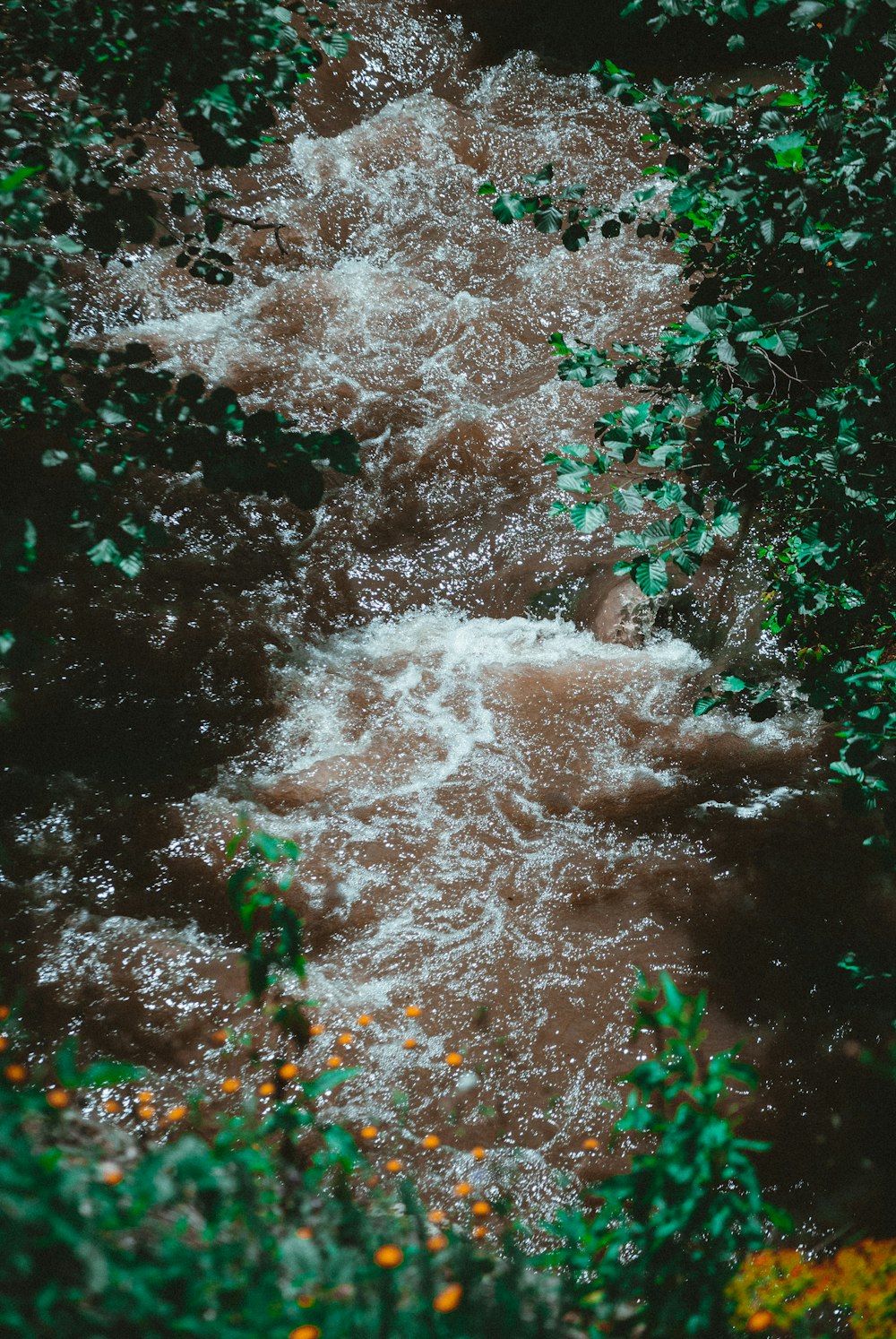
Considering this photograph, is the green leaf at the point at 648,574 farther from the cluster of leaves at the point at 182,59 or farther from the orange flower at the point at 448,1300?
the orange flower at the point at 448,1300

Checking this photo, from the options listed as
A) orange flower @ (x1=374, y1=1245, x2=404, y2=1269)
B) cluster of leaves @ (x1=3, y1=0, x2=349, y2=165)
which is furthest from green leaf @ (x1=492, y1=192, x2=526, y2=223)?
orange flower @ (x1=374, y1=1245, x2=404, y2=1269)

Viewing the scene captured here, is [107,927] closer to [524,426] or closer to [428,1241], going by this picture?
[428,1241]

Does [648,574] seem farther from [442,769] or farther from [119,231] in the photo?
[442,769]

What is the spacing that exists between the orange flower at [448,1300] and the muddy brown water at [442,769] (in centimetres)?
111

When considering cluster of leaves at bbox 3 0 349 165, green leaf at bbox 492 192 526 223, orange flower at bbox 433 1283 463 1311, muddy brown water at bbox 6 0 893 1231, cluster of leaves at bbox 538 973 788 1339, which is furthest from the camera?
muddy brown water at bbox 6 0 893 1231

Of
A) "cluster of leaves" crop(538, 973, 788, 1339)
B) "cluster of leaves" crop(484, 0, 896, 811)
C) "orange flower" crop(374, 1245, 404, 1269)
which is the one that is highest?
"cluster of leaves" crop(484, 0, 896, 811)

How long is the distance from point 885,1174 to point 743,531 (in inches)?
123

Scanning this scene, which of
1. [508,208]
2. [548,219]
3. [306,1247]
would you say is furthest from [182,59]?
[306,1247]

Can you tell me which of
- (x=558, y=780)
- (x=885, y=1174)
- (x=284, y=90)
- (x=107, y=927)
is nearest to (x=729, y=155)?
(x=284, y=90)

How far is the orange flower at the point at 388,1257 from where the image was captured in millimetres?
1431

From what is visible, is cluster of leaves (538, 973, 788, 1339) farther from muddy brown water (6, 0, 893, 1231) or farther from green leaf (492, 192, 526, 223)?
green leaf (492, 192, 526, 223)

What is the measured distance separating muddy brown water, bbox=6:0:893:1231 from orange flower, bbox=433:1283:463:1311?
1.11 metres

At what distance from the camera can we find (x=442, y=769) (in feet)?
12.8

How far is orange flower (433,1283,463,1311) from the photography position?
1.43 meters
